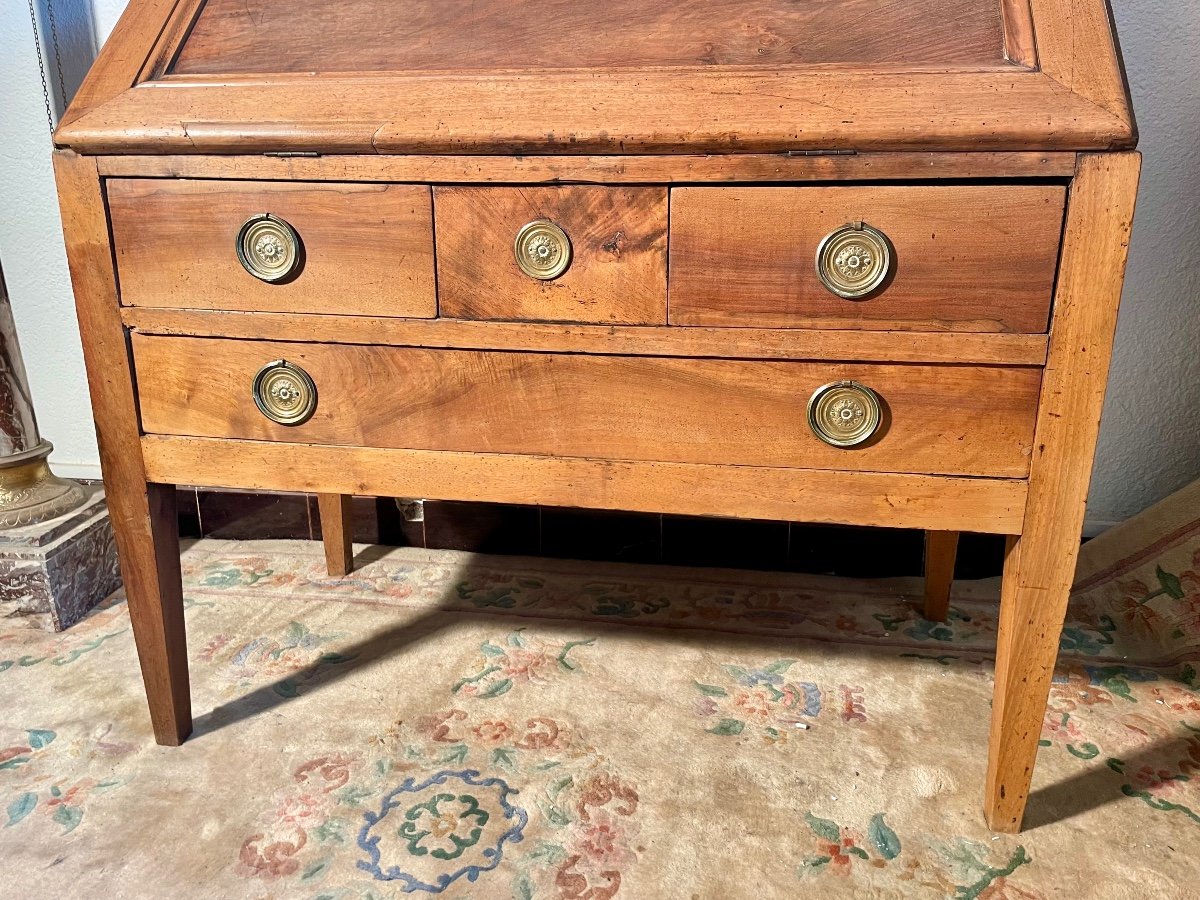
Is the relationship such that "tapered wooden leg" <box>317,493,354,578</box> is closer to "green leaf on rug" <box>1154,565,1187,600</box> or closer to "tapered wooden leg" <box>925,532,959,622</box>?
"tapered wooden leg" <box>925,532,959,622</box>

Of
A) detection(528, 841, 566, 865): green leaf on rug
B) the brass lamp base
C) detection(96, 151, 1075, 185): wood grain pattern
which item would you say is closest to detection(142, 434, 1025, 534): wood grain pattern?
detection(96, 151, 1075, 185): wood grain pattern

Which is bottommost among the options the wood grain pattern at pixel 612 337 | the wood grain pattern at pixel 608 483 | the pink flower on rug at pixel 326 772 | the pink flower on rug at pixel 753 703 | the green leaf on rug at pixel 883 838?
the pink flower on rug at pixel 753 703

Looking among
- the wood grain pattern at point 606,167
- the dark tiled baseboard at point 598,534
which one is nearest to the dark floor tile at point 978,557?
the dark tiled baseboard at point 598,534

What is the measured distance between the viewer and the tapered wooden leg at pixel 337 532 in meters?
1.76

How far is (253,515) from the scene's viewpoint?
201 centimetres

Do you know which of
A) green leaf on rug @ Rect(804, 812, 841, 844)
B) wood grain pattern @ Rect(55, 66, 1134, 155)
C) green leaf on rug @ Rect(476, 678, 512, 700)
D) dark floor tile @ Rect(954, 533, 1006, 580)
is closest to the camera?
wood grain pattern @ Rect(55, 66, 1134, 155)

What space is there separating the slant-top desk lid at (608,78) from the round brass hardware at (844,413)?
10.3 inches

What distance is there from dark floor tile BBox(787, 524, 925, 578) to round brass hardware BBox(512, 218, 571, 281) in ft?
3.40

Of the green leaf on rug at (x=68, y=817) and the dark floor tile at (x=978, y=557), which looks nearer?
the green leaf on rug at (x=68, y=817)

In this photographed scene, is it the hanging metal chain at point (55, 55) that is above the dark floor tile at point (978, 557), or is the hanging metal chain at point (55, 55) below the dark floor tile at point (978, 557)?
above

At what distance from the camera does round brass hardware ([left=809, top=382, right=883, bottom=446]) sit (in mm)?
963

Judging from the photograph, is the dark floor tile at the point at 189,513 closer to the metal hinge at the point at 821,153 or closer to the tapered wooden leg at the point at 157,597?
the tapered wooden leg at the point at 157,597

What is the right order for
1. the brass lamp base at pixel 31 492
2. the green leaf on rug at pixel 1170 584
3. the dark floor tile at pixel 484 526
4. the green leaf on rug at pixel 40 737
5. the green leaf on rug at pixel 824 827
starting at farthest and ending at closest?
the dark floor tile at pixel 484 526, the brass lamp base at pixel 31 492, the green leaf on rug at pixel 1170 584, the green leaf on rug at pixel 40 737, the green leaf on rug at pixel 824 827

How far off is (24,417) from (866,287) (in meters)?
1.63
